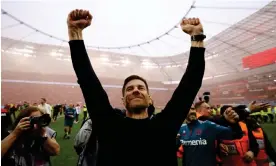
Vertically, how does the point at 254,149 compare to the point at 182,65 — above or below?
below

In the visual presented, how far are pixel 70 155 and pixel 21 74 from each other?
40.1 metres

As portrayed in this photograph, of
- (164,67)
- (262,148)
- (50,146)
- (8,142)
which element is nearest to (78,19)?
(8,142)

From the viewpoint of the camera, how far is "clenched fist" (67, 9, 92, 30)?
124cm

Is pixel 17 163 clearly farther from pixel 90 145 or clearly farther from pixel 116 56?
pixel 116 56

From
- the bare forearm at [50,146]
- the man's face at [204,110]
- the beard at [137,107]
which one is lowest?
the bare forearm at [50,146]

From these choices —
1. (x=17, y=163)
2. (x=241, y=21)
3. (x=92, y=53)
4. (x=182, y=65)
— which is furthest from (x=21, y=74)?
(x=17, y=163)

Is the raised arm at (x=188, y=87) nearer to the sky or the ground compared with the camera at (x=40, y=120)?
nearer to the sky

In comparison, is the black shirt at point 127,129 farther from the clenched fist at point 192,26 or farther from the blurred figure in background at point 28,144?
the blurred figure in background at point 28,144

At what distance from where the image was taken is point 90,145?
2092mm

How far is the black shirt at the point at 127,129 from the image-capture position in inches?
44.1

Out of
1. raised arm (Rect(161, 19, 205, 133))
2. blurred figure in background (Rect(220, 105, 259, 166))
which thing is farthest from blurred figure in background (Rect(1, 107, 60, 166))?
blurred figure in background (Rect(220, 105, 259, 166))

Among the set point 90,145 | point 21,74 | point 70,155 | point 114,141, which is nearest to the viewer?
point 114,141

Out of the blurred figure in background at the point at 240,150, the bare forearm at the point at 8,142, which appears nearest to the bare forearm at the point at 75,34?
the bare forearm at the point at 8,142

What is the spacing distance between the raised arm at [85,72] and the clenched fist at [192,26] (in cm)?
67
